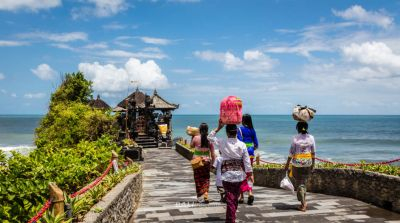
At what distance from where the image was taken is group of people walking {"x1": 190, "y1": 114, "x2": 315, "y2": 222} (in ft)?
21.0

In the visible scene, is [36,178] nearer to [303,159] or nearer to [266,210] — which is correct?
[266,210]

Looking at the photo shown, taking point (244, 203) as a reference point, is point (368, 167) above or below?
above

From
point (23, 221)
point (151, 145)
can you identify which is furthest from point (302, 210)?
point (151, 145)

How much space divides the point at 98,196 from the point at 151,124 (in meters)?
29.8

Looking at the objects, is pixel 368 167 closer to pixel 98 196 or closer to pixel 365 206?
pixel 365 206

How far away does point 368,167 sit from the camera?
9.64 metres

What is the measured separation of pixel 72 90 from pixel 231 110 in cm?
2246

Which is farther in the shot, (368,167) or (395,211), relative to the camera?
(368,167)

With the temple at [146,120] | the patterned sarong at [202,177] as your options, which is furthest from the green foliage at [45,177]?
the temple at [146,120]

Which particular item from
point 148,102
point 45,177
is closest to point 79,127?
point 45,177

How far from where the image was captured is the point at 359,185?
9.36 meters

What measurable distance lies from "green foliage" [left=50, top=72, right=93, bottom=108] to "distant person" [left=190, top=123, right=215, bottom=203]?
20283mm

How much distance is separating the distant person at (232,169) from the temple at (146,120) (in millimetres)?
27976

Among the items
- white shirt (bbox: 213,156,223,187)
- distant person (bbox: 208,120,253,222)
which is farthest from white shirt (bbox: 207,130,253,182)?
white shirt (bbox: 213,156,223,187)
